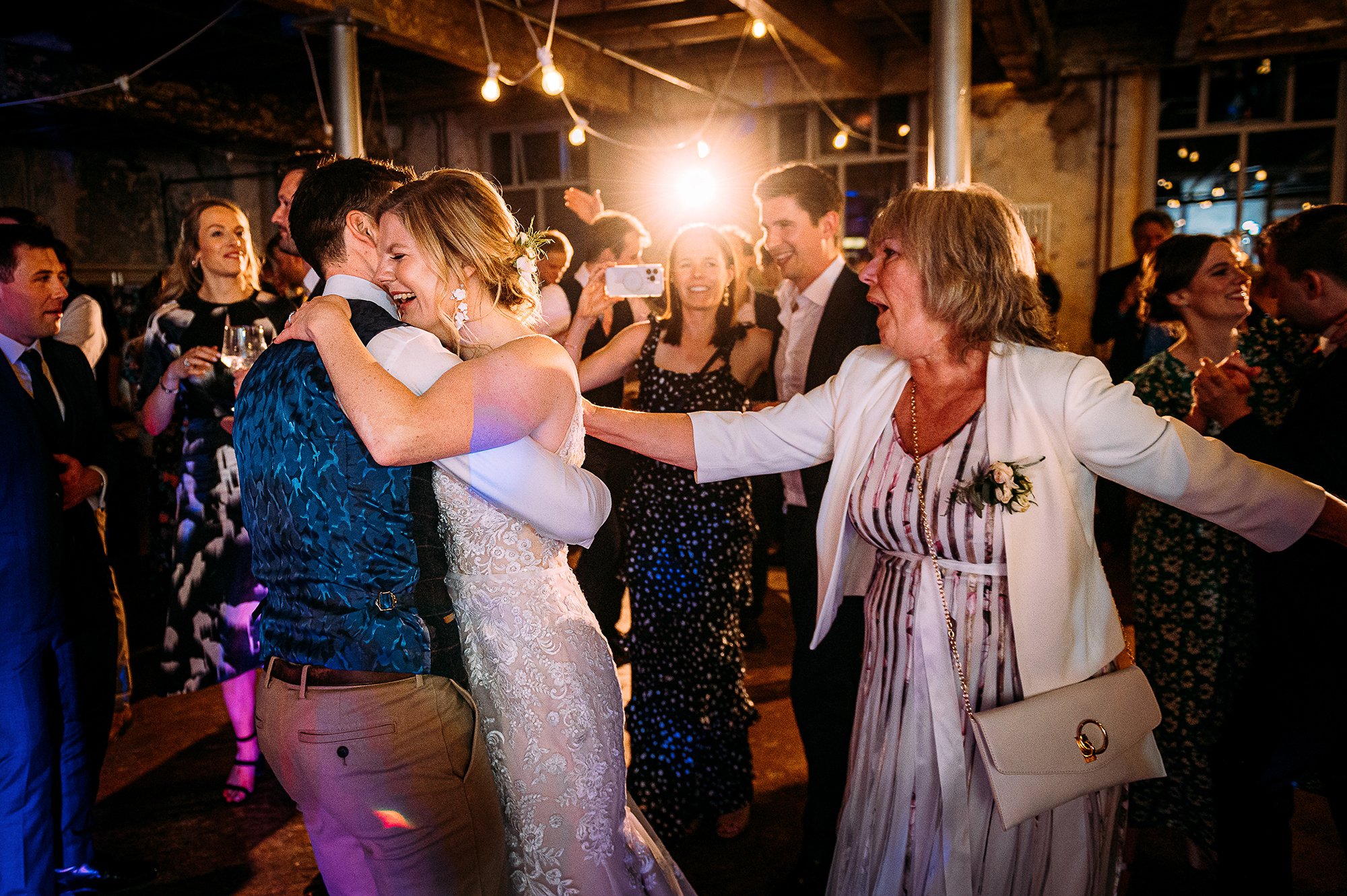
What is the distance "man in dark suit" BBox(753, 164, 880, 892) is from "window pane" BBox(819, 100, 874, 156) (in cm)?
673

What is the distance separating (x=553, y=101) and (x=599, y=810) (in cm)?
929

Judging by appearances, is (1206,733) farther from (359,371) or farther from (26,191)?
(26,191)

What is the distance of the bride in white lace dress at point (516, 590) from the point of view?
4.92ft

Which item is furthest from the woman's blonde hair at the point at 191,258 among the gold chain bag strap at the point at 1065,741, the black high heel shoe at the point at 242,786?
the gold chain bag strap at the point at 1065,741

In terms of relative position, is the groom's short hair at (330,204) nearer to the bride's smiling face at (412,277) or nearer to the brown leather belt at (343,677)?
the bride's smiling face at (412,277)

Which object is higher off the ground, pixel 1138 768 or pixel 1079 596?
pixel 1079 596

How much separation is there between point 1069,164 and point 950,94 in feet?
19.6

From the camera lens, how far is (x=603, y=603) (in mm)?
3221

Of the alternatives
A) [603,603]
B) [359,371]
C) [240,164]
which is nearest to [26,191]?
[240,164]

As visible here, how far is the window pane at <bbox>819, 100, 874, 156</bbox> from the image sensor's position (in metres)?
9.16

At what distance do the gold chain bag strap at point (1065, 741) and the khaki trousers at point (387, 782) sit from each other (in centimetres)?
86

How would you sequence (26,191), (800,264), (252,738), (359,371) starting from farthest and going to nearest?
(26,191)
(252,738)
(800,264)
(359,371)

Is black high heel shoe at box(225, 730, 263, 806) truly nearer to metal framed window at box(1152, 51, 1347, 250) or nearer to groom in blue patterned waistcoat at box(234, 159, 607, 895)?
groom in blue patterned waistcoat at box(234, 159, 607, 895)

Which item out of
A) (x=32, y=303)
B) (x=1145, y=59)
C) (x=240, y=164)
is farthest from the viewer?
(x=240, y=164)
